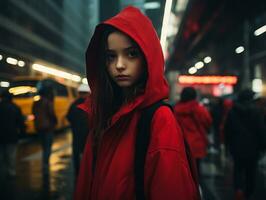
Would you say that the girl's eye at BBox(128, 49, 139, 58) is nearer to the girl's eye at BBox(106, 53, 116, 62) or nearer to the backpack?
the girl's eye at BBox(106, 53, 116, 62)

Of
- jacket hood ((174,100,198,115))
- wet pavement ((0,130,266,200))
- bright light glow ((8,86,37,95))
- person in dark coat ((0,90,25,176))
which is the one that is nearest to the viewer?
wet pavement ((0,130,266,200))

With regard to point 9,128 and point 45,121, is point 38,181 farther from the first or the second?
point 45,121

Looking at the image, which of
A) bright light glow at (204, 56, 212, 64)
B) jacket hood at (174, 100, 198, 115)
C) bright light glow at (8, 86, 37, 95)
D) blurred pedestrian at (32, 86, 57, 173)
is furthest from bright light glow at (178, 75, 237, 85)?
jacket hood at (174, 100, 198, 115)

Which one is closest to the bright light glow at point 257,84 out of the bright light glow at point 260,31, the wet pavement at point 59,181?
the bright light glow at point 260,31

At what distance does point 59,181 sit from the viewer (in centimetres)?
739

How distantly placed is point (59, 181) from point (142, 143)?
6.04 m

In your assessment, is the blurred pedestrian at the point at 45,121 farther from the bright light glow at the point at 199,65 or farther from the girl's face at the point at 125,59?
the bright light glow at the point at 199,65

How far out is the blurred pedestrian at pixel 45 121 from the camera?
856cm

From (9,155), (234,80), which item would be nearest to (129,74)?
(9,155)

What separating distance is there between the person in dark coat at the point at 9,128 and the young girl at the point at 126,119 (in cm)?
618

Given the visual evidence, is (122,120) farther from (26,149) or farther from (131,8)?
(26,149)

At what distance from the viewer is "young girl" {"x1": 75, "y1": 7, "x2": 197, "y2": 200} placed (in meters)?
1.57

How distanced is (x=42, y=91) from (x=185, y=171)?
7.46m

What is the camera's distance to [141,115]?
5.67 ft
